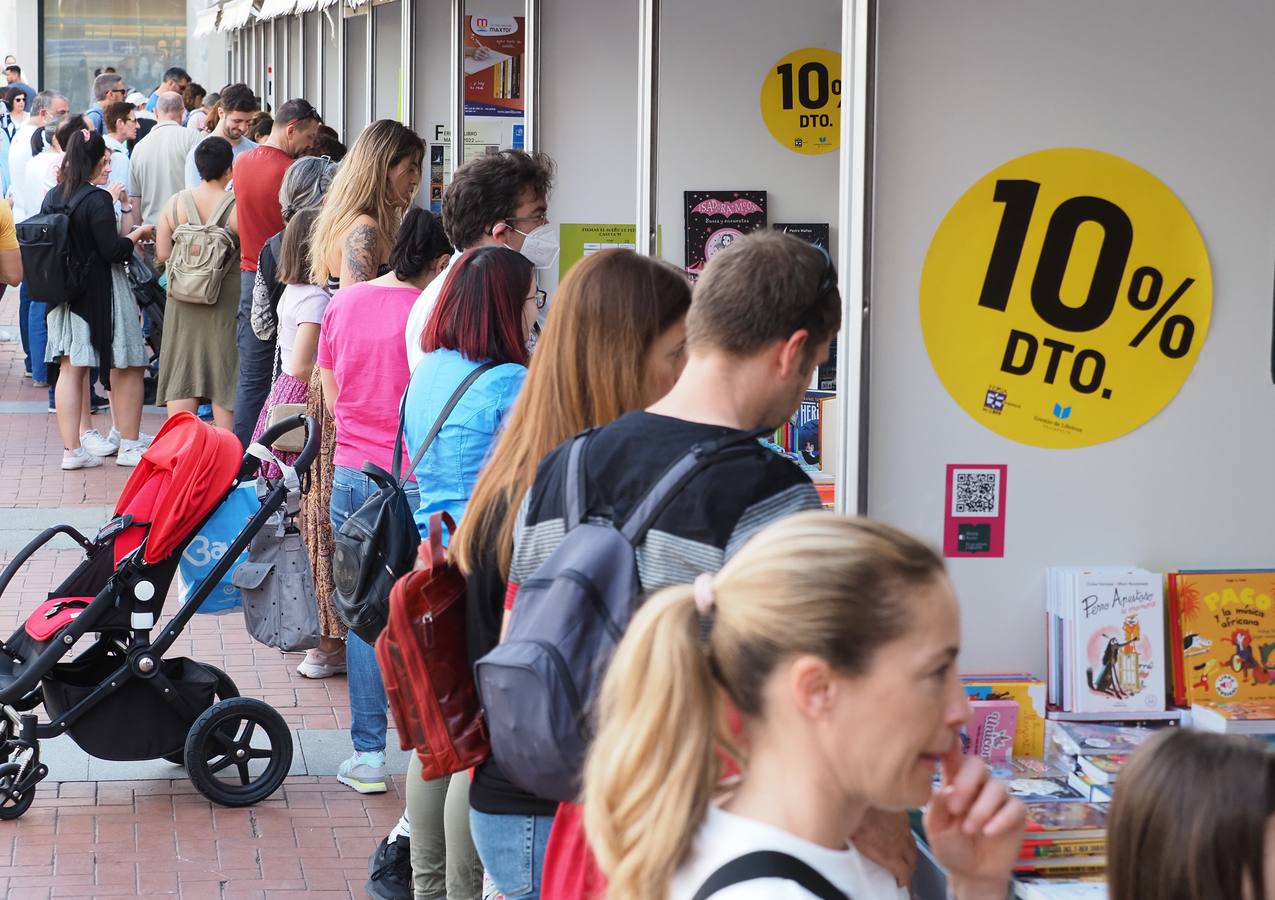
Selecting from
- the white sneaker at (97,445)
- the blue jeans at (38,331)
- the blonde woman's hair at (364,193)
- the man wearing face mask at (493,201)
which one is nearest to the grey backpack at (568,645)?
the man wearing face mask at (493,201)

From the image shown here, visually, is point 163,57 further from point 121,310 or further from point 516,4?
point 516,4

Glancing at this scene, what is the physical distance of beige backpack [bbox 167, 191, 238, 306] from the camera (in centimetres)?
836

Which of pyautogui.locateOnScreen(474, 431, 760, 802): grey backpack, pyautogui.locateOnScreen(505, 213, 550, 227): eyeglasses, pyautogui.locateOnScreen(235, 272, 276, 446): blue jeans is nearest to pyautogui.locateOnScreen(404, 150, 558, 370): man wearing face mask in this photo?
pyautogui.locateOnScreen(505, 213, 550, 227): eyeglasses

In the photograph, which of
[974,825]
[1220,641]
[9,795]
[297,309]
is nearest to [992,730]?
[1220,641]

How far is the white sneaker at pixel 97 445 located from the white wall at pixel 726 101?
507cm

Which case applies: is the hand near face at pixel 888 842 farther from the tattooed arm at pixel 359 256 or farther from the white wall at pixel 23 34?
the white wall at pixel 23 34

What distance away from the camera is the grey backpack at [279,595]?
5074 millimetres

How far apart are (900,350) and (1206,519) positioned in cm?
81

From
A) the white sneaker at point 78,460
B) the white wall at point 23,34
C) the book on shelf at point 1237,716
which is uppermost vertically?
the white wall at point 23,34

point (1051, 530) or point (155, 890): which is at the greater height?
point (1051, 530)

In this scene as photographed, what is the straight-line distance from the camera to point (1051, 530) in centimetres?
345

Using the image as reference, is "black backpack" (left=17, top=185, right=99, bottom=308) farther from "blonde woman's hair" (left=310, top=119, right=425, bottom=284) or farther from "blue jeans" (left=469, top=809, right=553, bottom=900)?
"blue jeans" (left=469, top=809, right=553, bottom=900)

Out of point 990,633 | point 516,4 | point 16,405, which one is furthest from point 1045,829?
point 16,405

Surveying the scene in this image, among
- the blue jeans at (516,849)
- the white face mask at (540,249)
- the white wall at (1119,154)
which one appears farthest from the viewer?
the white face mask at (540,249)
